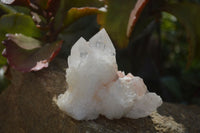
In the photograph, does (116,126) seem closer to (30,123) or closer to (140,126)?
(140,126)

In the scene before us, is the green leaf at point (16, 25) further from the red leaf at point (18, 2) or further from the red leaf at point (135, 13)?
the red leaf at point (135, 13)

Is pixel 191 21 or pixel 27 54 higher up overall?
pixel 191 21

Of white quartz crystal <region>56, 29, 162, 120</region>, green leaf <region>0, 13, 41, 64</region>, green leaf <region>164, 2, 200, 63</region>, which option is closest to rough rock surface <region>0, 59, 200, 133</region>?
Answer: white quartz crystal <region>56, 29, 162, 120</region>

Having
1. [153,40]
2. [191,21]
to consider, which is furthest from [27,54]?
[153,40]

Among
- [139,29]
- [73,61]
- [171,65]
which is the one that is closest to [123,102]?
[73,61]

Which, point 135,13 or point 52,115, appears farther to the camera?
point 135,13

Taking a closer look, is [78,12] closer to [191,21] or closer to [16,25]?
[16,25]

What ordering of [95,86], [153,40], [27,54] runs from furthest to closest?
[153,40] < [27,54] < [95,86]
